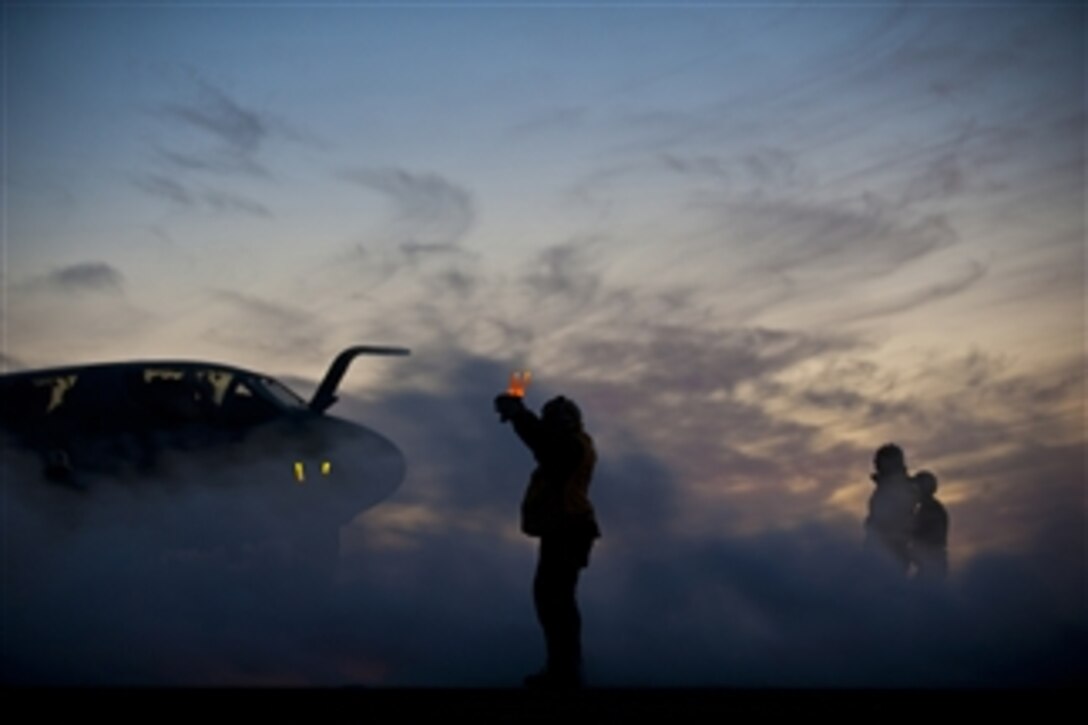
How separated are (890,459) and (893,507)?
0.57m

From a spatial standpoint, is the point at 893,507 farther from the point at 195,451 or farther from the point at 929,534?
the point at 195,451

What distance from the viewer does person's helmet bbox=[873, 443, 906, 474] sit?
15344 mm

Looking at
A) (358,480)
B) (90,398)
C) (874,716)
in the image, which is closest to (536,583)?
(874,716)

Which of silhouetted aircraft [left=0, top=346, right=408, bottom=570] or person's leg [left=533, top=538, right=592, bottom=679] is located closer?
person's leg [left=533, top=538, right=592, bottom=679]

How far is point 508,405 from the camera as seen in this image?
8984mm

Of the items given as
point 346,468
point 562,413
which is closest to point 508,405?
point 562,413

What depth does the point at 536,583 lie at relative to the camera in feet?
30.9

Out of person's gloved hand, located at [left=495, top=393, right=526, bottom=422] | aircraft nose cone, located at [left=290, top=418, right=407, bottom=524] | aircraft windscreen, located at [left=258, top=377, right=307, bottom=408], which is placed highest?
aircraft windscreen, located at [left=258, top=377, right=307, bottom=408]

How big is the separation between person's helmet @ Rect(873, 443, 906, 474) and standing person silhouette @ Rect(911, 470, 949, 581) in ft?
0.93

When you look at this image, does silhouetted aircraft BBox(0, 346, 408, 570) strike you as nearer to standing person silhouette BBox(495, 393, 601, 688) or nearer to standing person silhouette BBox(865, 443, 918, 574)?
standing person silhouette BBox(865, 443, 918, 574)

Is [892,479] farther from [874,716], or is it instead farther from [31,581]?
[31,581]

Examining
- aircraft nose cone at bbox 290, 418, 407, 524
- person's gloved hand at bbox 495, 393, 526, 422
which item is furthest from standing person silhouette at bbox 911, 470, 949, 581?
person's gloved hand at bbox 495, 393, 526, 422

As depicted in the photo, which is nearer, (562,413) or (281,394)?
(562,413)

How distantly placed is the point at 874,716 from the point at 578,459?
3.46 meters
